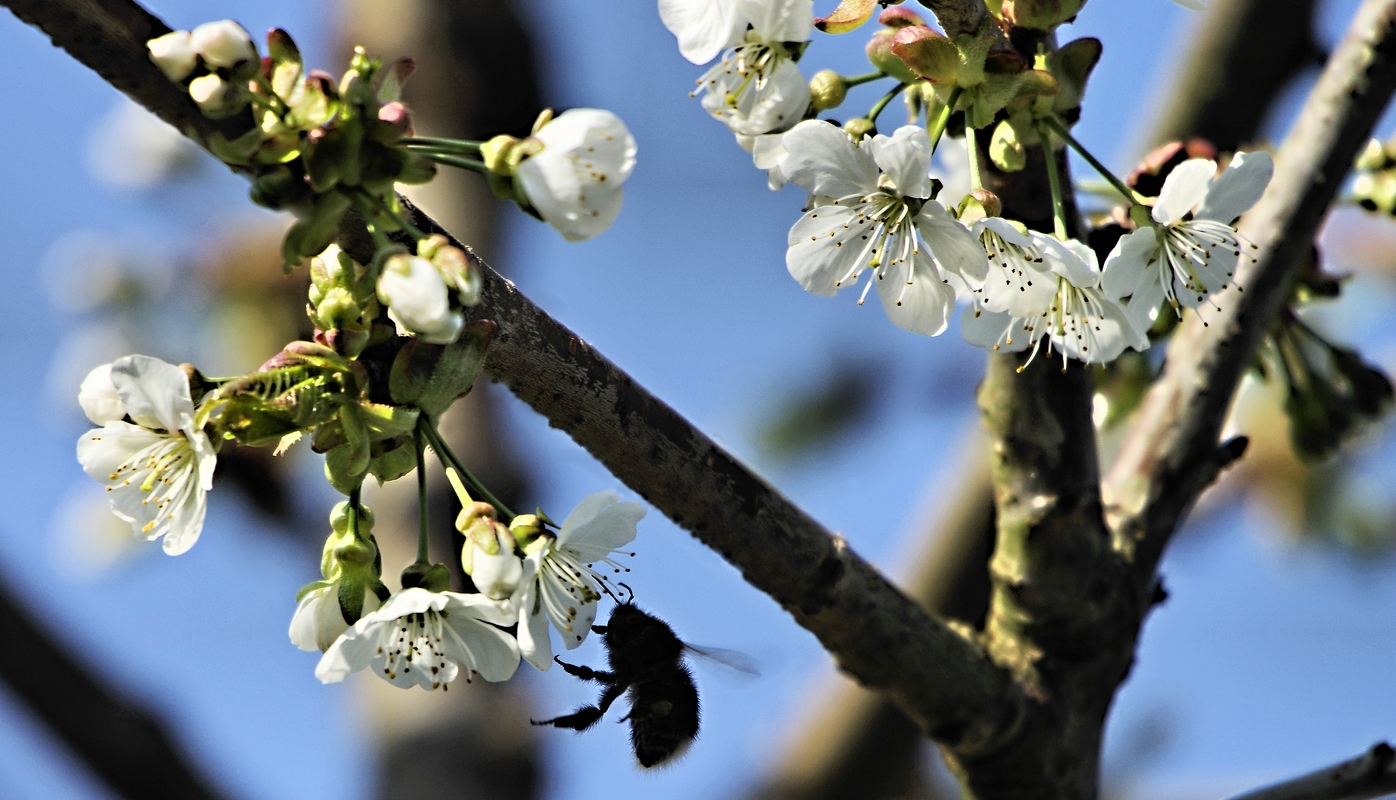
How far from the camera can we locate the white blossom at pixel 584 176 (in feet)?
3.20

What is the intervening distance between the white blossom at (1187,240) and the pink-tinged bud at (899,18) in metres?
0.28

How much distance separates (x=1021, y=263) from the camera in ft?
3.85

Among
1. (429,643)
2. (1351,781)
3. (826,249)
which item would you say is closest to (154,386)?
(429,643)

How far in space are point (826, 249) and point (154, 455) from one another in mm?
648

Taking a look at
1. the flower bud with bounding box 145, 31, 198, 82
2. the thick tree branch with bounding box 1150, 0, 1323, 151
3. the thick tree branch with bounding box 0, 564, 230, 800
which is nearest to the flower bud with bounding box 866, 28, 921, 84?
the flower bud with bounding box 145, 31, 198, 82

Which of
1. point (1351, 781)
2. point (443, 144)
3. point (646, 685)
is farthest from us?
point (646, 685)

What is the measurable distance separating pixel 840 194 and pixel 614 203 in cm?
25

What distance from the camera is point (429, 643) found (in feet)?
3.75

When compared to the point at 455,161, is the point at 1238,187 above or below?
above

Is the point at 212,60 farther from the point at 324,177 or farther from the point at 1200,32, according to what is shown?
the point at 1200,32

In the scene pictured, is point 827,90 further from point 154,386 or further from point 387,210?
point 154,386

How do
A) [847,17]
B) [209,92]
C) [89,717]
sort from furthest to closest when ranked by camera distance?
[89,717] → [847,17] → [209,92]

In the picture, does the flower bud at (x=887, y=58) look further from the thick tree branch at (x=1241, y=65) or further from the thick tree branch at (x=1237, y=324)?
the thick tree branch at (x=1241, y=65)

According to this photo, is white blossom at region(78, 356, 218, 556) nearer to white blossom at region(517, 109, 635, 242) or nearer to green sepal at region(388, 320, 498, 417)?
green sepal at region(388, 320, 498, 417)
